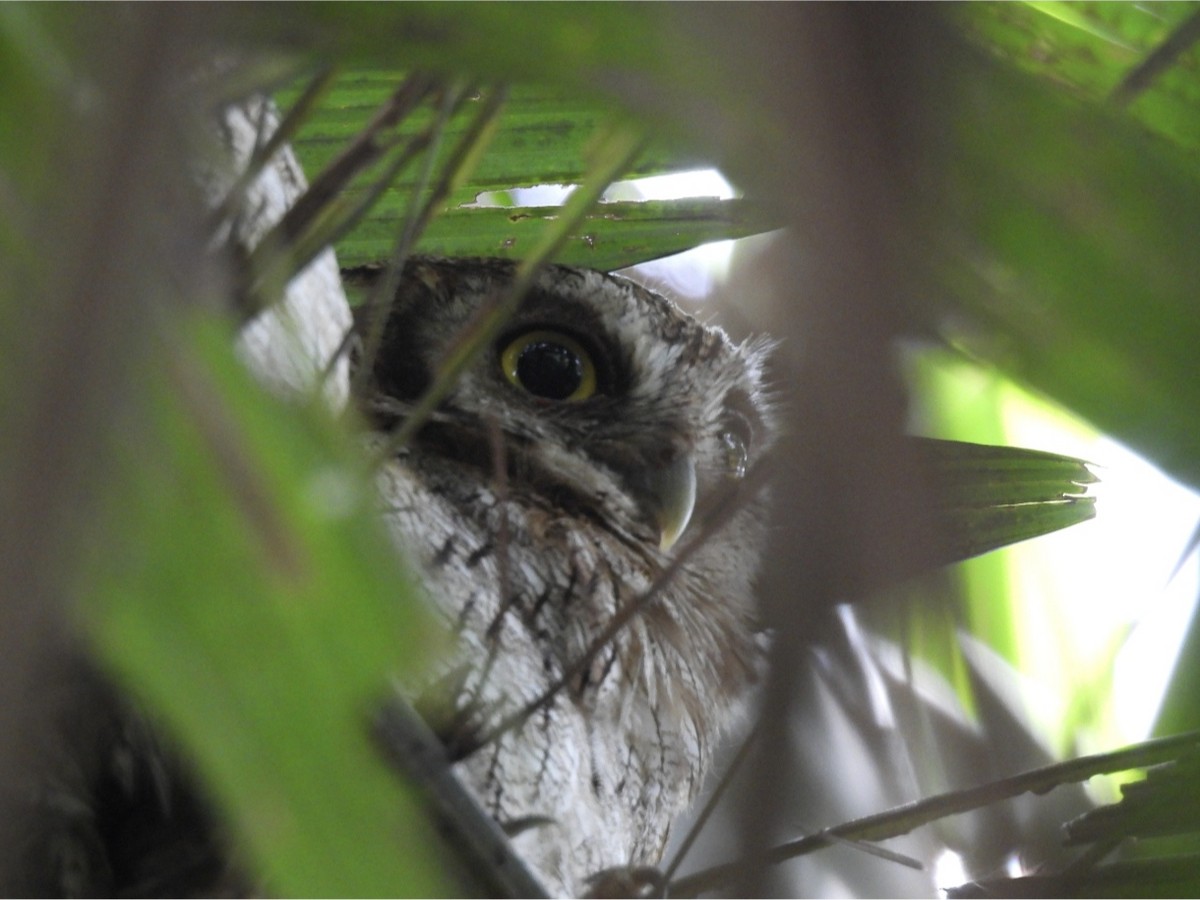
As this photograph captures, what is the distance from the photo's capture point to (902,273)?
0.37 meters

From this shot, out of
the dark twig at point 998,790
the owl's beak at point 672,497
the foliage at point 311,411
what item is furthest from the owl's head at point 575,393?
the foliage at point 311,411

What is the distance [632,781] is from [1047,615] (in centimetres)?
53

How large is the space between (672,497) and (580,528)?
21 cm

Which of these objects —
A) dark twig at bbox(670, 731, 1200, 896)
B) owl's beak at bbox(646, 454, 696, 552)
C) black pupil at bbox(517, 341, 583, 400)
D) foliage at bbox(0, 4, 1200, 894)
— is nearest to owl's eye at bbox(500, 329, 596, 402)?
black pupil at bbox(517, 341, 583, 400)

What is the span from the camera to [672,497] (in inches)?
61.3

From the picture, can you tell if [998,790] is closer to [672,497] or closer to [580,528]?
[580,528]

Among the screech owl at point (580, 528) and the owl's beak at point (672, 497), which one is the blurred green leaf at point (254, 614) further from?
the owl's beak at point (672, 497)

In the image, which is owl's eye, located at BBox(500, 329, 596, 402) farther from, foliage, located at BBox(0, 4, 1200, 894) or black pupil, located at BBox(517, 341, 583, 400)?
foliage, located at BBox(0, 4, 1200, 894)

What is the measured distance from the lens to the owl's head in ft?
4.83

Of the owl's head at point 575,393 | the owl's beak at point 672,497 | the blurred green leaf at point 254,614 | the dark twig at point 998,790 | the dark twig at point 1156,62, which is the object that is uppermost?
the owl's head at point 575,393

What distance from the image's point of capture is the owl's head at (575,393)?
4.83 feet

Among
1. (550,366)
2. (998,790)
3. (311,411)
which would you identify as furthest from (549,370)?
(311,411)

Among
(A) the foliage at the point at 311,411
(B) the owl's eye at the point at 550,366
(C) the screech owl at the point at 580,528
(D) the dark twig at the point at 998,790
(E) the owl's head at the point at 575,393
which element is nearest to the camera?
(A) the foliage at the point at 311,411

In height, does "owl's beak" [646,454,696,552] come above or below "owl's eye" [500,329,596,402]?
below
